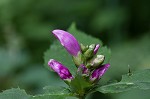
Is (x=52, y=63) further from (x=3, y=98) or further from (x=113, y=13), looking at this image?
(x=113, y=13)

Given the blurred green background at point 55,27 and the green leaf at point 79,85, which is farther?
the blurred green background at point 55,27

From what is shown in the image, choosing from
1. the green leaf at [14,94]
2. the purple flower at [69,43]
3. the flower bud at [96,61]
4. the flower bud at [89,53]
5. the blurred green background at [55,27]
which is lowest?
the green leaf at [14,94]

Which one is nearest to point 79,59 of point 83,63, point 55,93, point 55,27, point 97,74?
point 83,63

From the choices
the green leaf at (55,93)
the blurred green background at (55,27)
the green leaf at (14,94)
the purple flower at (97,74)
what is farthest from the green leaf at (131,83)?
the blurred green background at (55,27)

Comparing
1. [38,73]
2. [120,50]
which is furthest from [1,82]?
[120,50]

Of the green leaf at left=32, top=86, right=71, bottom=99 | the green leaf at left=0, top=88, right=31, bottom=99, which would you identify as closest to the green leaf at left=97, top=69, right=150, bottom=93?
the green leaf at left=32, top=86, right=71, bottom=99

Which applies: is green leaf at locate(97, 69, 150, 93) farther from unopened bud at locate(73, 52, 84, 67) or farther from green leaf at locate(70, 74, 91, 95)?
unopened bud at locate(73, 52, 84, 67)

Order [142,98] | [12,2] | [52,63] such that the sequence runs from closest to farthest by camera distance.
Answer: [52,63], [142,98], [12,2]

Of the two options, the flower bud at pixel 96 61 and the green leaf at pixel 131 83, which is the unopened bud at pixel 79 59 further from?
the green leaf at pixel 131 83
